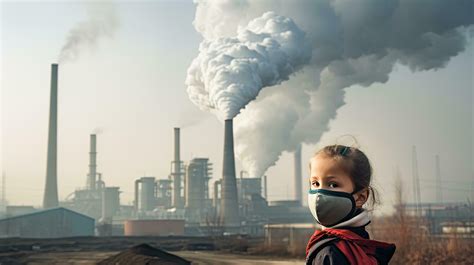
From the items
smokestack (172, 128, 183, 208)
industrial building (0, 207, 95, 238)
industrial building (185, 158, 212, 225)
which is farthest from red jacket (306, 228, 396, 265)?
industrial building (185, 158, 212, 225)

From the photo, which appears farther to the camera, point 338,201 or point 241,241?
point 241,241

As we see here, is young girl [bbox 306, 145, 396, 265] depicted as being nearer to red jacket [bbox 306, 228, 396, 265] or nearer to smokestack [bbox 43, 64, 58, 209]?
red jacket [bbox 306, 228, 396, 265]

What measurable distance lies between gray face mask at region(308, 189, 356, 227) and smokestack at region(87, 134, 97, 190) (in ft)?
209

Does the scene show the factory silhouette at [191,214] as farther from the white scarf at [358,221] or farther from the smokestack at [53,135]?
the white scarf at [358,221]

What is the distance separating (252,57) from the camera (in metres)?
39.2

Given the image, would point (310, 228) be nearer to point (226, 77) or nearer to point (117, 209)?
point (226, 77)

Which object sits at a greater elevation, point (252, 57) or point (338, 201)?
point (252, 57)

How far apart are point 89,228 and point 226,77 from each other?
21.1m

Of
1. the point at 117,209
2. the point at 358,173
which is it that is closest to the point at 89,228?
the point at 117,209

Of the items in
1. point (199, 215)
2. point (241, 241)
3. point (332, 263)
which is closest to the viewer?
point (332, 263)

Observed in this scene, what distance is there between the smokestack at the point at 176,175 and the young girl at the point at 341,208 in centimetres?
5942

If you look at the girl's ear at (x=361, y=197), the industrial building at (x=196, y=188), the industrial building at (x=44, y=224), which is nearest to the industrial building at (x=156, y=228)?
the industrial building at (x=44, y=224)

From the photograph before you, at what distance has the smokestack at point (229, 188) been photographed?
144ft

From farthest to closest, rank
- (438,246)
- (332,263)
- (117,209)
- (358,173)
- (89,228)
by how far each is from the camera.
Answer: (117,209)
(89,228)
(438,246)
(358,173)
(332,263)
